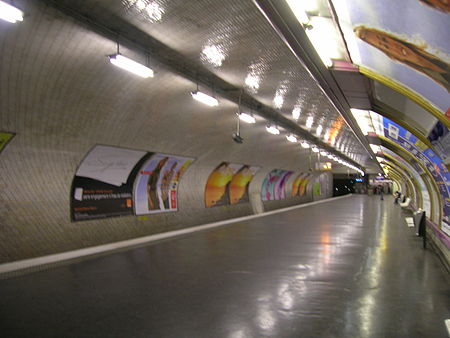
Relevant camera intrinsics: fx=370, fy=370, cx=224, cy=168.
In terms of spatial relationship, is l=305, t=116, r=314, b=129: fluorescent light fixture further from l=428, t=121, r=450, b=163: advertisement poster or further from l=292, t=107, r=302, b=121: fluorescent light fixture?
l=428, t=121, r=450, b=163: advertisement poster

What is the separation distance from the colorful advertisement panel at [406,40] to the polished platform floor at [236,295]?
2.73 meters

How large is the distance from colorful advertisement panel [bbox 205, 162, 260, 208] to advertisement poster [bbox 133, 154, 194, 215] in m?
2.45

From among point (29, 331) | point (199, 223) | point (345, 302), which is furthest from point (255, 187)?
point (29, 331)

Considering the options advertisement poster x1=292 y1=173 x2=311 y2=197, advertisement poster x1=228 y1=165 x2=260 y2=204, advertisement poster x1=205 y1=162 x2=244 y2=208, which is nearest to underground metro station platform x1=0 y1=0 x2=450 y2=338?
advertisement poster x1=205 y1=162 x2=244 y2=208

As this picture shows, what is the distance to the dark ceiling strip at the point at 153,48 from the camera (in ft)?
16.9

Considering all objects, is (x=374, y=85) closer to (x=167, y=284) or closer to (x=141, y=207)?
(x=167, y=284)

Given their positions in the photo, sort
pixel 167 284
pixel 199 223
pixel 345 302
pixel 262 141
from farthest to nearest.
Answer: pixel 262 141 → pixel 199 223 → pixel 167 284 → pixel 345 302

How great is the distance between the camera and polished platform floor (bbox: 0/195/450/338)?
4137mm

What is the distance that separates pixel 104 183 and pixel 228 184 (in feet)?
25.7

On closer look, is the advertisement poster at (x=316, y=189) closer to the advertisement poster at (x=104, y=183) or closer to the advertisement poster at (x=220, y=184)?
the advertisement poster at (x=220, y=184)

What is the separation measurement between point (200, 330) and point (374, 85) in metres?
5.44

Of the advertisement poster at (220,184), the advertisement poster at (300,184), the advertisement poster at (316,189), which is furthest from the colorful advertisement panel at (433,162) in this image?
the advertisement poster at (316,189)

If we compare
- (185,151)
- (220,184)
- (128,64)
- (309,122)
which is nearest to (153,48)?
(128,64)

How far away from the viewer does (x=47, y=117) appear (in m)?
6.96
